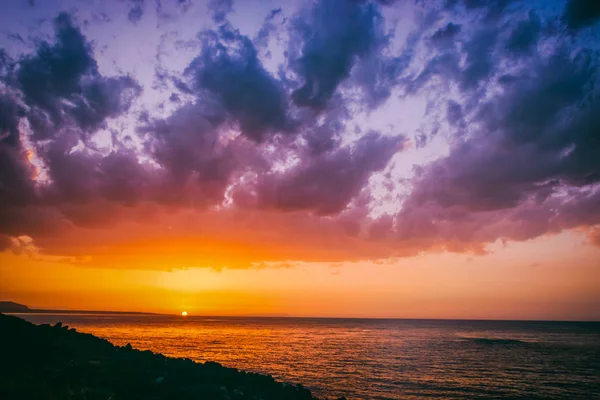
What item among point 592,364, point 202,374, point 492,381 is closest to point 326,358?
point 492,381

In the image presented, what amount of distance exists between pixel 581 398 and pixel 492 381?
28.5ft

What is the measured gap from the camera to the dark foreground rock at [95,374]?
16156 millimetres

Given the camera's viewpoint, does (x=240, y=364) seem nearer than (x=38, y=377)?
No

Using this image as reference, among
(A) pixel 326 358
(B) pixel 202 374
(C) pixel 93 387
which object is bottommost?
(A) pixel 326 358

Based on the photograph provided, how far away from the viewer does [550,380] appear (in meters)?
42.9

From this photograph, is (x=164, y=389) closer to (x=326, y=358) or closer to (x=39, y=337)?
(x=39, y=337)

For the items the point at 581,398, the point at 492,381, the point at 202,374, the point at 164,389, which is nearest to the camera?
the point at 164,389

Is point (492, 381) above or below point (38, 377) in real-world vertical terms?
below

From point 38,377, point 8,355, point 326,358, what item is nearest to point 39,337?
point 8,355

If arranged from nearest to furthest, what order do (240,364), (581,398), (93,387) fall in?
(93,387) → (581,398) → (240,364)

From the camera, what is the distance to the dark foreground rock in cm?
1616

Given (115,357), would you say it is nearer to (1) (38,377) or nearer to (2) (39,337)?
(2) (39,337)

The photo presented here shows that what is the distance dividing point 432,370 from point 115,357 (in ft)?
126

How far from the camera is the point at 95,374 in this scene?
19.1 meters
